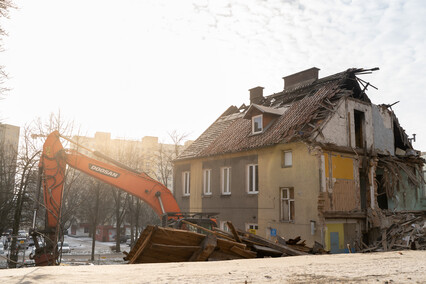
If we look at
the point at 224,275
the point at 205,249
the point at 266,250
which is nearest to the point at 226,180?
the point at 266,250

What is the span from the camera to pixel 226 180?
20953 millimetres

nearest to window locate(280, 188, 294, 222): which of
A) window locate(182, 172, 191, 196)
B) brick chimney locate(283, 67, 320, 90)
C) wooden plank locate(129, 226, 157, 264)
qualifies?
brick chimney locate(283, 67, 320, 90)

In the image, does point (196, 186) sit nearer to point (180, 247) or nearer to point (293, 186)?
point (293, 186)

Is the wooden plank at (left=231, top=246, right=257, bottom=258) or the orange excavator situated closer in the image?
the wooden plank at (left=231, top=246, right=257, bottom=258)

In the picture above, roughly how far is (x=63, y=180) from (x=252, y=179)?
10027 millimetres

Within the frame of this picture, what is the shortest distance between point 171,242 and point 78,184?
150 ft

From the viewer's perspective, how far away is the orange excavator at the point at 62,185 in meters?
11.1

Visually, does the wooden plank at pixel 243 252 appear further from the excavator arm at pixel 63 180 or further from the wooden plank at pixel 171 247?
the excavator arm at pixel 63 180

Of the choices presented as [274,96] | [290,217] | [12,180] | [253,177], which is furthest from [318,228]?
[12,180]

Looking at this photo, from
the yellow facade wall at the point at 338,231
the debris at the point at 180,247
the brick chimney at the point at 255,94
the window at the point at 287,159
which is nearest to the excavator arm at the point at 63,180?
the debris at the point at 180,247

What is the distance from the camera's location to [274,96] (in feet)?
76.3

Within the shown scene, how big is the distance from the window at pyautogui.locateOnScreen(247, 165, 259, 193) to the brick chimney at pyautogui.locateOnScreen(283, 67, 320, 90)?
668 centimetres

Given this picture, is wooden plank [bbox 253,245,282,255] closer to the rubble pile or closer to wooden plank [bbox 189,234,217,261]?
wooden plank [bbox 189,234,217,261]

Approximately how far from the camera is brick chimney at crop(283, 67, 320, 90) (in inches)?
871
